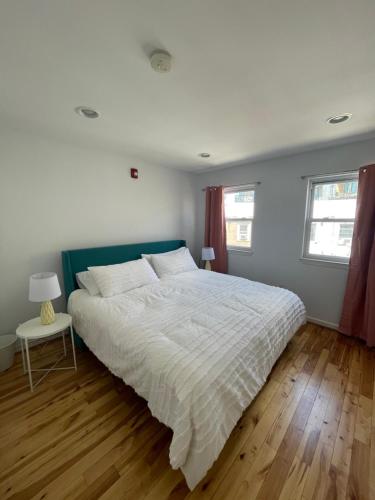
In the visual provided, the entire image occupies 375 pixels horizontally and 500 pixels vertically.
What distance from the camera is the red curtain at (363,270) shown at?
2.17 metres

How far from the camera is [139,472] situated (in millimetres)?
1149

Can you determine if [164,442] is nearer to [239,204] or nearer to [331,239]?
[331,239]

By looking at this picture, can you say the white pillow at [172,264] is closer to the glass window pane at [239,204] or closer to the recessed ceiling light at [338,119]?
the glass window pane at [239,204]

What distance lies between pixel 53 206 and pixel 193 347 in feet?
7.04

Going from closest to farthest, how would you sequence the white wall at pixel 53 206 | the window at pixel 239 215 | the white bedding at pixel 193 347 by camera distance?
the white bedding at pixel 193 347, the white wall at pixel 53 206, the window at pixel 239 215

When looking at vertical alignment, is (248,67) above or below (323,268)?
above

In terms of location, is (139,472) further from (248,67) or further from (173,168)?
(173,168)

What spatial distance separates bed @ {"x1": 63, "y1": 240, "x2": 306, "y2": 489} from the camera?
40.5 inches

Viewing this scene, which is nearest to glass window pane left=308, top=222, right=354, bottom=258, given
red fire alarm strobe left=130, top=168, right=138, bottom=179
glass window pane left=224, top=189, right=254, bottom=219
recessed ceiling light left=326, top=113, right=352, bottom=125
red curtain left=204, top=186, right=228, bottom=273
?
glass window pane left=224, top=189, right=254, bottom=219

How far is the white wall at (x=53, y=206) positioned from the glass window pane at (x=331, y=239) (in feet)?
8.07

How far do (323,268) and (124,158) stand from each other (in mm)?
3074


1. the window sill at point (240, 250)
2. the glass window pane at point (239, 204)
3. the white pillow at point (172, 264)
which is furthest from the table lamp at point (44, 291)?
the glass window pane at point (239, 204)

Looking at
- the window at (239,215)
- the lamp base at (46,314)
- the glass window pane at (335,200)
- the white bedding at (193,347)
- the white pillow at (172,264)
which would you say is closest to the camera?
the white bedding at (193,347)

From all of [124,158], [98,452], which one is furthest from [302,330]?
[124,158]
